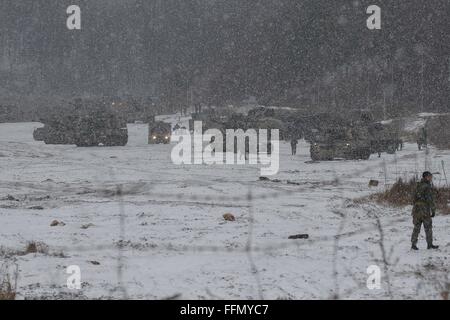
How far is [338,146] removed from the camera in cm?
2448

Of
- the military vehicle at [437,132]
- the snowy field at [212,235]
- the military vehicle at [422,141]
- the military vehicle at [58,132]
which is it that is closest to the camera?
the snowy field at [212,235]

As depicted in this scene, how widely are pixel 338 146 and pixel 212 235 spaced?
47.2ft

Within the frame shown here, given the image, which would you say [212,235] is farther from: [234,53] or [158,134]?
[234,53]

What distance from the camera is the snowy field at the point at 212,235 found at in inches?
306

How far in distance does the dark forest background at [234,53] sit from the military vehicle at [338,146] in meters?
21.6

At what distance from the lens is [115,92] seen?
300ft

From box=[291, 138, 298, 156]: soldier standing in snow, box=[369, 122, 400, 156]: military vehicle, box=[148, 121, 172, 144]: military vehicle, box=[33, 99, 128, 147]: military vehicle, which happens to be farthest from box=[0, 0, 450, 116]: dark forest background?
box=[33, 99, 128, 147]: military vehicle

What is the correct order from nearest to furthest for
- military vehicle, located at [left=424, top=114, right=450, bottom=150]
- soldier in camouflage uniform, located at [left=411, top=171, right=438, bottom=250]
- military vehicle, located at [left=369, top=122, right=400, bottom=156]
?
soldier in camouflage uniform, located at [left=411, top=171, right=438, bottom=250]
military vehicle, located at [left=369, top=122, right=400, bottom=156]
military vehicle, located at [left=424, top=114, right=450, bottom=150]

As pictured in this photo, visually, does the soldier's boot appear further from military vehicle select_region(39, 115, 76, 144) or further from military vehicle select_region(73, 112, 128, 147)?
military vehicle select_region(39, 115, 76, 144)

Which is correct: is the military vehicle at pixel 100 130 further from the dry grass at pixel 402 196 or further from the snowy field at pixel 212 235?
the dry grass at pixel 402 196

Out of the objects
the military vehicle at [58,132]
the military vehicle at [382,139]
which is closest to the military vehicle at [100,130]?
the military vehicle at [58,132]
